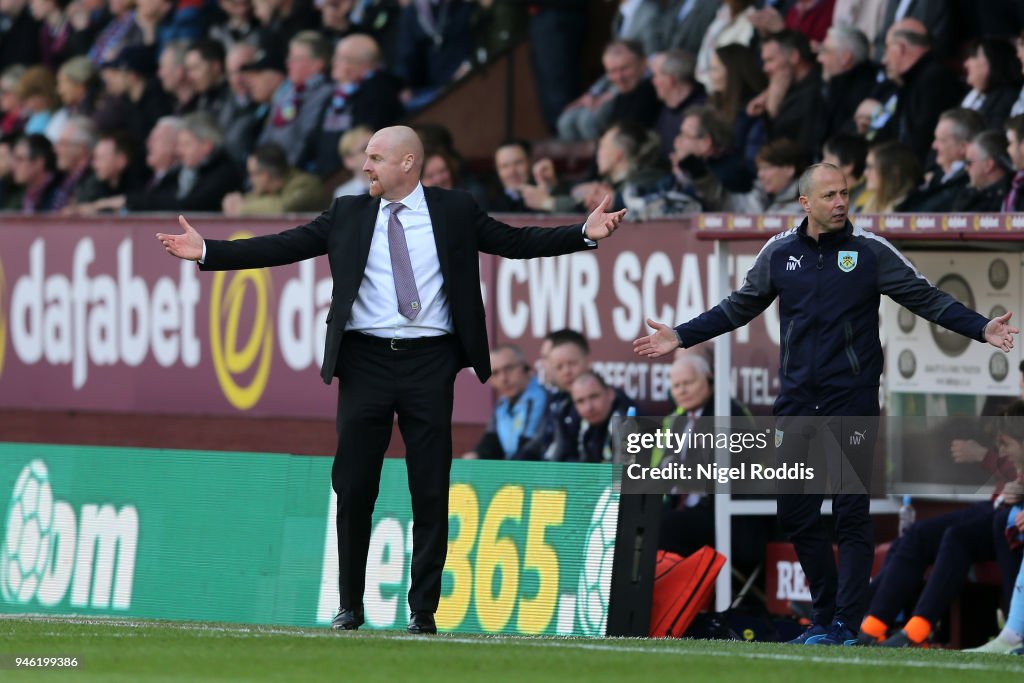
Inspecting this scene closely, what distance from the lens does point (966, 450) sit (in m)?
11.5

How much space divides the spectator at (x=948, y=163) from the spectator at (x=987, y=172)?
15cm

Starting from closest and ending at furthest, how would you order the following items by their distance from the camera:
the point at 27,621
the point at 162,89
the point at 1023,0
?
the point at 27,621 → the point at 1023,0 → the point at 162,89

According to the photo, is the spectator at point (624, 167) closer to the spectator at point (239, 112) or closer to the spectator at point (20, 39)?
the spectator at point (239, 112)

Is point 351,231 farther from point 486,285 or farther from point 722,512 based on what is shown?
point 486,285

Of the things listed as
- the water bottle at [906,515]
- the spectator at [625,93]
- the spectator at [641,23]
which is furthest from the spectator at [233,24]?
the water bottle at [906,515]

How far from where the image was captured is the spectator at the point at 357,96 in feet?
56.6

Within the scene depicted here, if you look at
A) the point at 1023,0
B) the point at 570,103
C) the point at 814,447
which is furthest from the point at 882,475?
the point at 570,103

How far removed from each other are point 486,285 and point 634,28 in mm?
3331

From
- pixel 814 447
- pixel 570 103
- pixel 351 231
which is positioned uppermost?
pixel 570 103

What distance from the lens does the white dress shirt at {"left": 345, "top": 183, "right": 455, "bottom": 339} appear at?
9.25 meters

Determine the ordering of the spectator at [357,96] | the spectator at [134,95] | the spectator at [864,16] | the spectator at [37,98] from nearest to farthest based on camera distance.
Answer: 1. the spectator at [864,16]
2. the spectator at [357,96]
3. the spectator at [134,95]
4. the spectator at [37,98]

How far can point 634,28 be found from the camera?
16.9 meters

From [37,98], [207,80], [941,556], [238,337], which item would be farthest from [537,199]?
[37,98]

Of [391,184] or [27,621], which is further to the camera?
[27,621]
